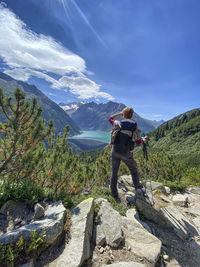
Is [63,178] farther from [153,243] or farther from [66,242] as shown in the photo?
[153,243]

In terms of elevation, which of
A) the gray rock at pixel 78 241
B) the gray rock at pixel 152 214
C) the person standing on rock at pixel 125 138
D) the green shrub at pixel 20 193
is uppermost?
the person standing on rock at pixel 125 138

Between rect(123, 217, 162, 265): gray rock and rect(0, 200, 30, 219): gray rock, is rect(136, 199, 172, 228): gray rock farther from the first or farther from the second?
rect(0, 200, 30, 219): gray rock

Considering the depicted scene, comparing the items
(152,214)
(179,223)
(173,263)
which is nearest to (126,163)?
(152,214)

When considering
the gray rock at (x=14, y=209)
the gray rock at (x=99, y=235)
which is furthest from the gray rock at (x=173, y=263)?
the gray rock at (x=14, y=209)

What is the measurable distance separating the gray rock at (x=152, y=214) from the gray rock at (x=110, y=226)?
1335mm

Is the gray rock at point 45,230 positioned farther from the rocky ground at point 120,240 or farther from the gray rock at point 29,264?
the gray rock at point 29,264

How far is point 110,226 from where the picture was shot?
339 cm

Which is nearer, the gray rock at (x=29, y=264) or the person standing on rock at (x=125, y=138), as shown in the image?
the gray rock at (x=29, y=264)

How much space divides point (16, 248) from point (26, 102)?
346cm

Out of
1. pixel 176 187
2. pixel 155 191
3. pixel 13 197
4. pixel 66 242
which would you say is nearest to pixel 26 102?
pixel 13 197

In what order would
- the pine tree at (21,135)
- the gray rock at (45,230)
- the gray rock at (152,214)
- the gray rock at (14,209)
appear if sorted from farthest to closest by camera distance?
the gray rock at (152,214) < the pine tree at (21,135) < the gray rock at (14,209) < the gray rock at (45,230)

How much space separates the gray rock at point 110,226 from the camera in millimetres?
3037

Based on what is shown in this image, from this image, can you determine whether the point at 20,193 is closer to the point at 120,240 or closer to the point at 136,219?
the point at 120,240

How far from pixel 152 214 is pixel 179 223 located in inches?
35.3
